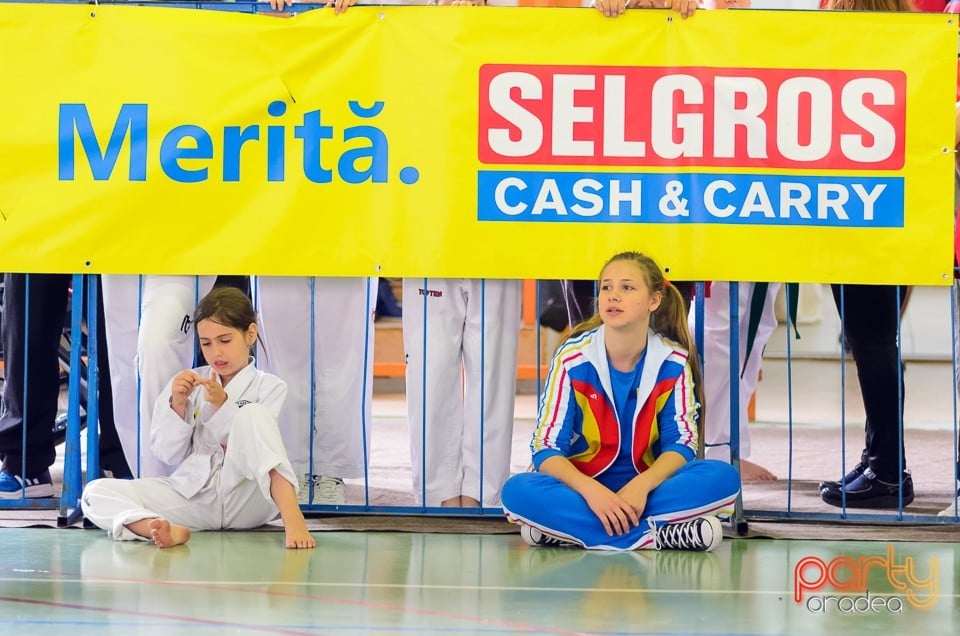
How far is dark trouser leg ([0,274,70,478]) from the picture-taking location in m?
4.94

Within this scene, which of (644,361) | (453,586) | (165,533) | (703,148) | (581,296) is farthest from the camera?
(581,296)

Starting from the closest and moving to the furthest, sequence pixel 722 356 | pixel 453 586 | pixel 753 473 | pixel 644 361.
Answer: pixel 453 586 → pixel 644 361 → pixel 722 356 → pixel 753 473

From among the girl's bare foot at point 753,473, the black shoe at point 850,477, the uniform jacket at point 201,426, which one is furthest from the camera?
the girl's bare foot at point 753,473

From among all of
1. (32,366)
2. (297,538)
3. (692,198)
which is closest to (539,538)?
(297,538)

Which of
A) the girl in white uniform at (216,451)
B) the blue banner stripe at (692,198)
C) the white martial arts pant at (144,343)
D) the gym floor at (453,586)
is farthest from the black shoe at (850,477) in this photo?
the white martial arts pant at (144,343)

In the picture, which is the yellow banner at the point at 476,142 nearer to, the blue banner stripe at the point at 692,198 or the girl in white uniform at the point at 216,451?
the blue banner stripe at the point at 692,198

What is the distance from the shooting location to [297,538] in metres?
4.06

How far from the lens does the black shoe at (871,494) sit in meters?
4.90

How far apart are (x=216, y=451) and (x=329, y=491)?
567 millimetres

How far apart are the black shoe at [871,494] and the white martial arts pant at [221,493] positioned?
6.89 feet

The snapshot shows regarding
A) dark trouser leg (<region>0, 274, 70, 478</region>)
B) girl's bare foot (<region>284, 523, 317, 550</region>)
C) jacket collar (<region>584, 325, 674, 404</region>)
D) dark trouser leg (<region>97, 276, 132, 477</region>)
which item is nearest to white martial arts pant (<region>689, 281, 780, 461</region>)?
jacket collar (<region>584, 325, 674, 404</region>)

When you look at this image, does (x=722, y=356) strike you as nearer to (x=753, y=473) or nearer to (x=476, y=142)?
(x=753, y=473)

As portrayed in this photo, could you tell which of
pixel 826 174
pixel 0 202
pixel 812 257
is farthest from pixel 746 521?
pixel 0 202

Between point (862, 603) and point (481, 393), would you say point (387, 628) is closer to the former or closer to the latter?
Result: point (862, 603)
